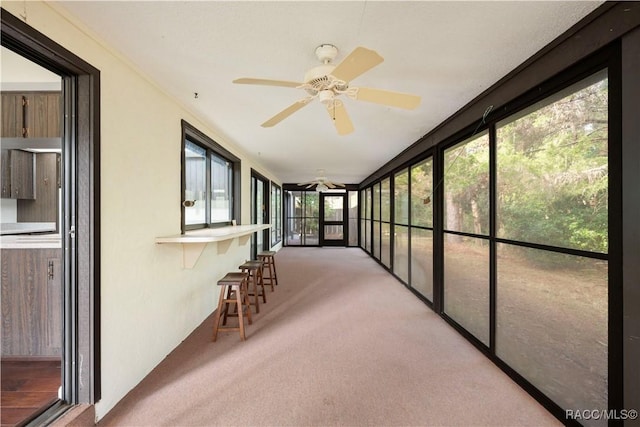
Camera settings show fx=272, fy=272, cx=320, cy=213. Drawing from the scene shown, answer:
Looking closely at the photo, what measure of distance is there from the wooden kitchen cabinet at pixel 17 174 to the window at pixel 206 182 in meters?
1.56

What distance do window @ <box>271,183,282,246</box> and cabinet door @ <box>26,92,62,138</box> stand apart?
239 inches

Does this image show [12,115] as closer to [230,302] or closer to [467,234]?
[230,302]

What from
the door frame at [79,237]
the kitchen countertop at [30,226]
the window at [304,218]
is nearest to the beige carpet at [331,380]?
the door frame at [79,237]

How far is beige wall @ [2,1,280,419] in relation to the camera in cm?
171

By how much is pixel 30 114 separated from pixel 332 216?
8.66m

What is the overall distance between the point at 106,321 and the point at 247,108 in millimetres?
2138

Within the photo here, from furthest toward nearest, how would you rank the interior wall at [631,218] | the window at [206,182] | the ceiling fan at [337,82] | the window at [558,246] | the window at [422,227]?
the window at [422,227] < the window at [206,182] < the window at [558,246] < the ceiling fan at [337,82] < the interior wall at [631,218]

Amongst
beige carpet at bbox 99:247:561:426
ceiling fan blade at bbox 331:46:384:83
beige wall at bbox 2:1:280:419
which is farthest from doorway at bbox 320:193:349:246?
ceiling fan blade at bbox 331:46:384:83

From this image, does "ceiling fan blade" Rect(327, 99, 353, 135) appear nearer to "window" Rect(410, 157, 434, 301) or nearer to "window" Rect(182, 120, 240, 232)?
"window" Rect(182, 120, 240, 232)

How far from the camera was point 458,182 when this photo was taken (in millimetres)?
3096

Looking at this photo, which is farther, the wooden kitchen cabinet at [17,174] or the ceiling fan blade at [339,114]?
the wooden kitchen cabinet at [17,174]

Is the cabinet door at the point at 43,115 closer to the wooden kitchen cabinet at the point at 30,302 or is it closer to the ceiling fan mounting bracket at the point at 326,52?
the wooden kitchen cabinet at the point at 30,302

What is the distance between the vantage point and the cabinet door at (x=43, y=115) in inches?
84.2

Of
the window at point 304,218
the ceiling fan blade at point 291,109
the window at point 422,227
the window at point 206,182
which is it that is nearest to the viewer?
the ceiling fan blade at point 291,109
